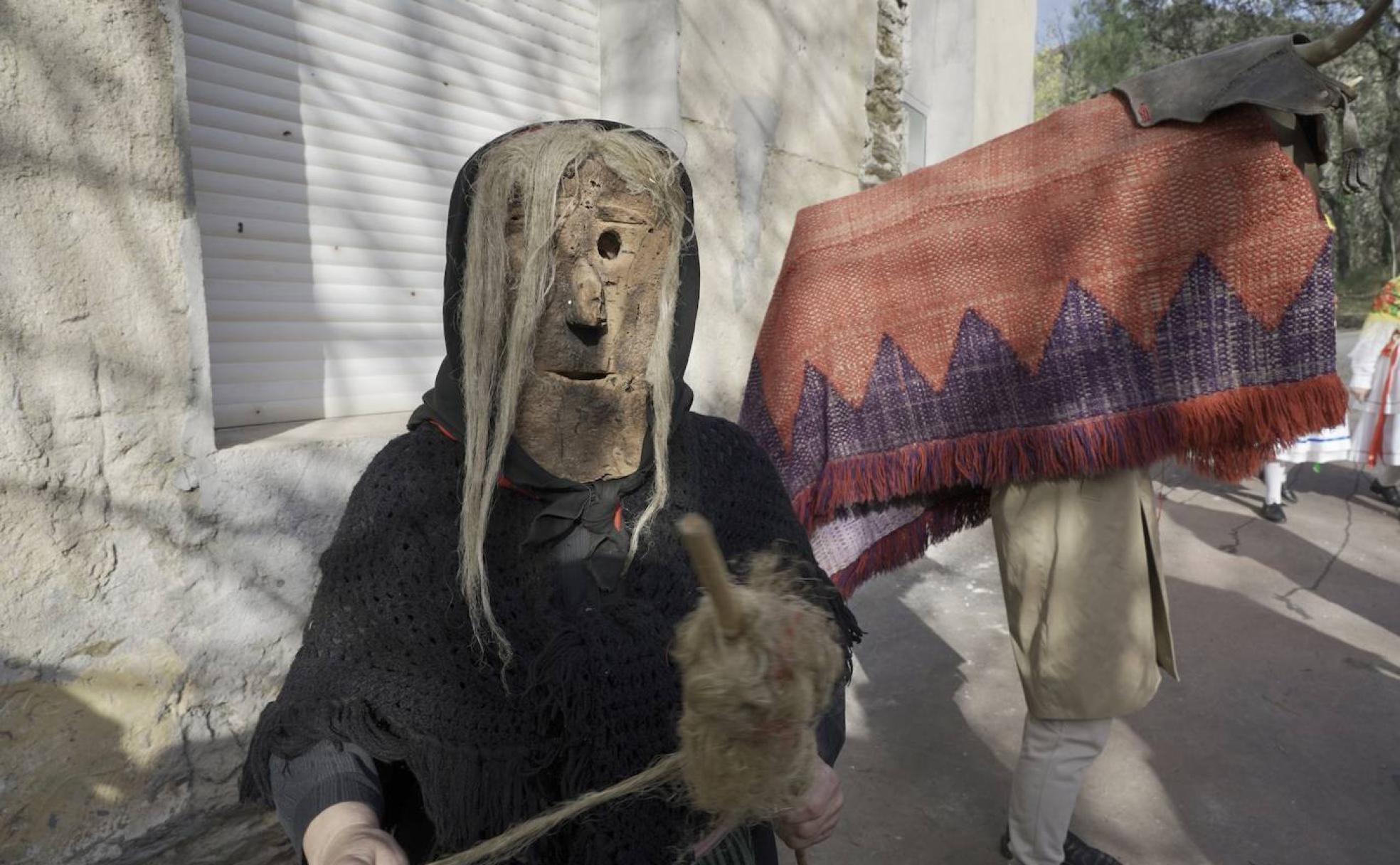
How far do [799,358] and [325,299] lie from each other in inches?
59.5

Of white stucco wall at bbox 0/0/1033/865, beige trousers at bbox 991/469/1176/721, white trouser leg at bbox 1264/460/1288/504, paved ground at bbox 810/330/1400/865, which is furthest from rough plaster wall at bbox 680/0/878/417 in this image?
white trouser leg at bbox 1264/460/1288/504

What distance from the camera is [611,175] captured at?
4.22 ft

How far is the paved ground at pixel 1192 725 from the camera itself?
108 inches

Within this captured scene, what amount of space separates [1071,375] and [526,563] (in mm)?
1538

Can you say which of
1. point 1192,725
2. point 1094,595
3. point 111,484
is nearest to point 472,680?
point 111,484

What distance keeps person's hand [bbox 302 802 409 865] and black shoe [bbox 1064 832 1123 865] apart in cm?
223

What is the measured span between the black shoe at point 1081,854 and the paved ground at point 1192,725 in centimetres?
13

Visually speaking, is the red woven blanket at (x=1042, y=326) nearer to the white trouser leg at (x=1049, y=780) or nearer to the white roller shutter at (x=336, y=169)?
the white trouser leg at (x=1049, y=780)

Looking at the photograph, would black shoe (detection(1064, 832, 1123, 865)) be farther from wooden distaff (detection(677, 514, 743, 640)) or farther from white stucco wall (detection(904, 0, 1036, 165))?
white stucco wall (detection(904, 0, 1036, 165))

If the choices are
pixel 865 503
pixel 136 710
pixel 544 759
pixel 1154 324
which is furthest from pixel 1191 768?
pixel 136 710

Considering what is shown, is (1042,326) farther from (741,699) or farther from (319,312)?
(319,312)

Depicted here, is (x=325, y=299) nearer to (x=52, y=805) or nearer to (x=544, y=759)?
(x=52, y=805)

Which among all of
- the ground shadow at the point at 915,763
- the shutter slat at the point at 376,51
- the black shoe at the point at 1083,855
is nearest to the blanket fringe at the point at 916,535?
the ground shadow at the point at 915,763

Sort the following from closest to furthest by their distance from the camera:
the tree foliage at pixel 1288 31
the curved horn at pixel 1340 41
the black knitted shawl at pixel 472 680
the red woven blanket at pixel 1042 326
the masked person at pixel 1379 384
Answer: the black knitted shawl at pixel 472 680 → the curved horn at pixel 1340 41 → the red woven blanket at pixel 1042 326 → the masked person at pixel 1379 384 → the tree foliage at pixel 1288 31
